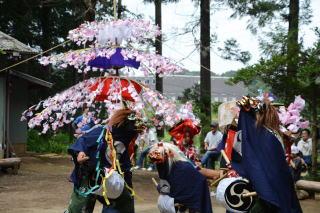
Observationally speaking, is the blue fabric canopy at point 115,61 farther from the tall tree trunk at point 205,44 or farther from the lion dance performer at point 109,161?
the tall tree trunk at point 205,44

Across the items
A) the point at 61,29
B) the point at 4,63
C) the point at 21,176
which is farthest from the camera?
the point at 61,29

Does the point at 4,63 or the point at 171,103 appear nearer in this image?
the point at 171,103

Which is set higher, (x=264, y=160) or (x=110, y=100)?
(x=110, y=100)

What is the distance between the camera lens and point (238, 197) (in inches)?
187

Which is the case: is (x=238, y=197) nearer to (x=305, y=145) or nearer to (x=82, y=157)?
(x=82, y=157)

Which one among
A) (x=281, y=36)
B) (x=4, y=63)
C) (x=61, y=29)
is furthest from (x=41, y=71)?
(x=281, y=36)

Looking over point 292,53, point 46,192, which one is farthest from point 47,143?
point 292,53

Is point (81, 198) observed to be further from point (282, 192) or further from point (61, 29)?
point (61, 29)

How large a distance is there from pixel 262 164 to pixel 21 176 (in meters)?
10.6

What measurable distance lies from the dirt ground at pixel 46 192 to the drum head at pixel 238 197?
5.15m

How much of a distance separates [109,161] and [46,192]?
240 inches

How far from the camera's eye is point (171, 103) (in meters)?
7.42

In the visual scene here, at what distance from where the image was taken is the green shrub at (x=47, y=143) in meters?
23.7

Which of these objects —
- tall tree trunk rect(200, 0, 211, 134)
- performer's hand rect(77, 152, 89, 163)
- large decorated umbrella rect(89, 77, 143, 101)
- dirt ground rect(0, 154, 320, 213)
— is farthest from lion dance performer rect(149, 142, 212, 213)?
tall tree trunk rect(200, 0, 211, 134)
